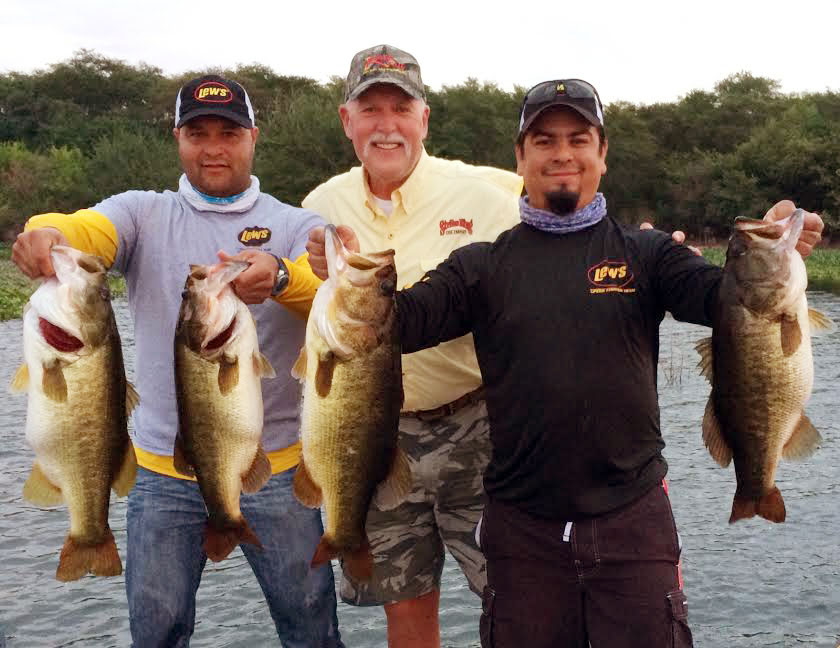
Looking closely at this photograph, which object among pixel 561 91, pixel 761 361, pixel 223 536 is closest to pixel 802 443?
pixel 761 361

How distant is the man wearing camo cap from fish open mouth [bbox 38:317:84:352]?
170 cm

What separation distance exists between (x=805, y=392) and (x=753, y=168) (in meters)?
49.3

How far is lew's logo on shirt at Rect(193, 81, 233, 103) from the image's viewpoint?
4.56m

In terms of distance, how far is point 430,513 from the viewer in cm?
531

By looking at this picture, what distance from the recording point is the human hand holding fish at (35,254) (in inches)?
150

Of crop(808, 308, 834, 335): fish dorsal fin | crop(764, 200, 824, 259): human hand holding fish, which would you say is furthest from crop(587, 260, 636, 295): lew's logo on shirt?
crop(808, 308, 834, 335): fish dorsal fin

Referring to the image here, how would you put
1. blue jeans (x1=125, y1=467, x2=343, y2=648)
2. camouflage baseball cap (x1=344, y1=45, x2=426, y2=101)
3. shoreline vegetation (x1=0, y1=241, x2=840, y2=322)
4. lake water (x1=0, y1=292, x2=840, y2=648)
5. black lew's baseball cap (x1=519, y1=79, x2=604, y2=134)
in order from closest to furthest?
black lew's baseball cap (x1=519, y1=79, x2=604, y2=134) → blue jeans (x1=125, y1=467, x2=343, y2=648) → camouflage baseball cap (x1=344, y1=45, x2=426, y2=101) → lake water (x1=0, y1=292, x2=840, y2=648) → shoreline vegetation (x1=0, y1=241, x2=840, y2=322)

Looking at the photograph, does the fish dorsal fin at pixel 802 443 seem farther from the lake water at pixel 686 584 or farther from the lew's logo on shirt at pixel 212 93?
the lake water at pixel 686 584

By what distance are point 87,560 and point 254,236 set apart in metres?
1.69

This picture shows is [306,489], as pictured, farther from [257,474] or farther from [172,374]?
[172,374]

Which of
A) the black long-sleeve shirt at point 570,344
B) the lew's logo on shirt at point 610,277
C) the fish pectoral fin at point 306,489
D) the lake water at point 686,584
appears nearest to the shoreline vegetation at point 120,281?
the lake water at point 686,584

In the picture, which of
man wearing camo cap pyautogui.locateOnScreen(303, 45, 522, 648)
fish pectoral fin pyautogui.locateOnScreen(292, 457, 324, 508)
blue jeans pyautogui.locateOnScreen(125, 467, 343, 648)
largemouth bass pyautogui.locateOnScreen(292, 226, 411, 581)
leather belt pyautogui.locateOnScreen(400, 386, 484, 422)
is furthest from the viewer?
leather belt pyautogui.locateOnScreen(400, 386, 484, 422)

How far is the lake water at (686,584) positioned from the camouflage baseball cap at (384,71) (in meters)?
5.45

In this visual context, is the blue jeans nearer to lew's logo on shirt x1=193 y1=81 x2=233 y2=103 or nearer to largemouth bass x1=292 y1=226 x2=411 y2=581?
largemouth bass x1=292 y1=226 x2=411 y2=581
